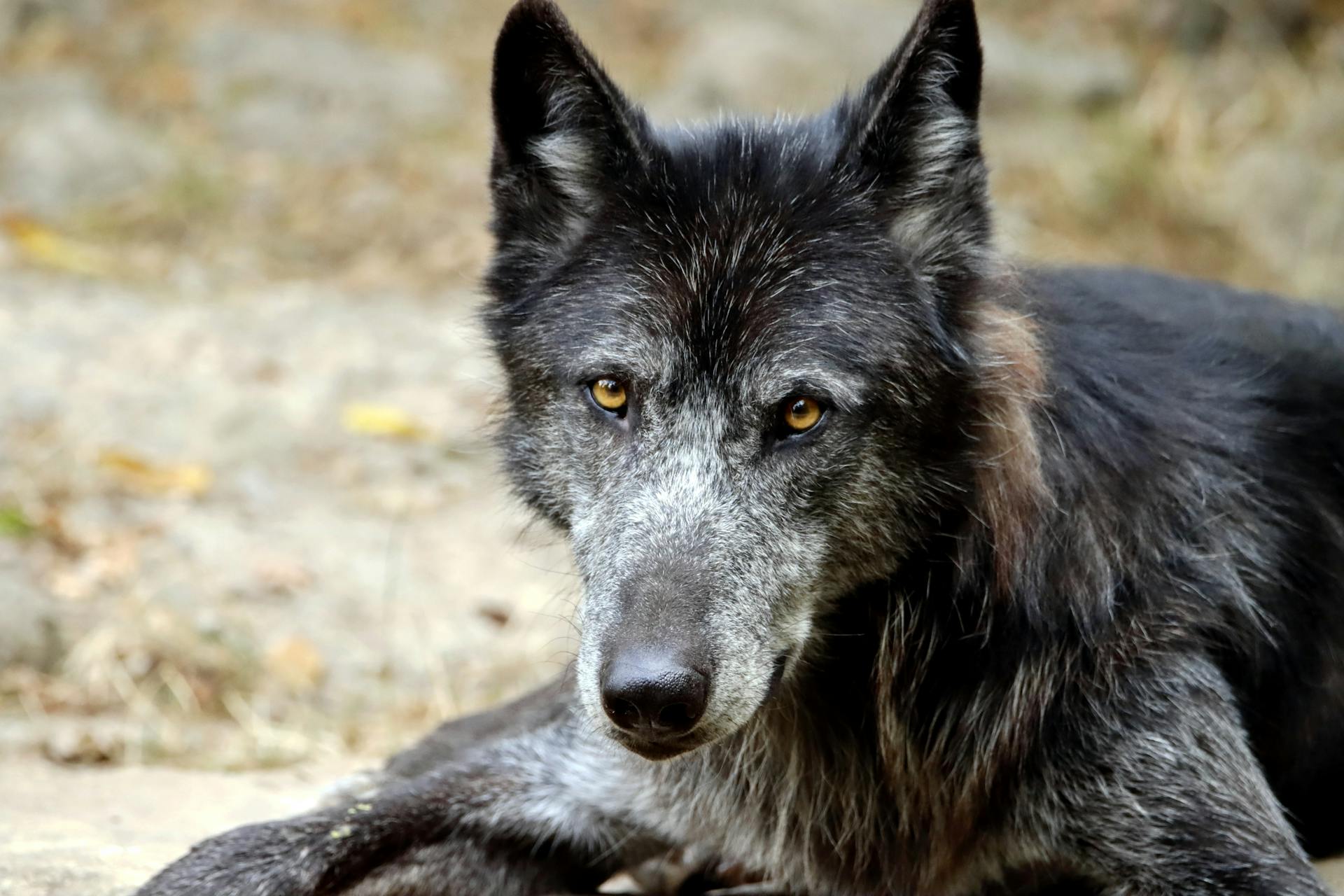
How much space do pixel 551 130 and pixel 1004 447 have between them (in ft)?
4.54

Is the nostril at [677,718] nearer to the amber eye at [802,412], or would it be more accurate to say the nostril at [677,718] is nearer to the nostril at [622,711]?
the nostril at [622,711]

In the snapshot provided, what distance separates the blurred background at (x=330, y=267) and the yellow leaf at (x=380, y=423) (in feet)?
0.09

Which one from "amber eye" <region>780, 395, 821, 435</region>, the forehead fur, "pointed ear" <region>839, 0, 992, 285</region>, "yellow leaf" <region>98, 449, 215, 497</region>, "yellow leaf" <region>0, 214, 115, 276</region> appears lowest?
"yellow leaf" <region>98, 449, 215, 497</region>

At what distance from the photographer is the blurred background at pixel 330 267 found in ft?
21.6

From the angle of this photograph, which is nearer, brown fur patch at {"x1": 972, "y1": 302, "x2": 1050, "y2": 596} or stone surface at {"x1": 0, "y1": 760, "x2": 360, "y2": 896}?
brown fur patch at {"x1": 972, "y1": 302, "x2": 1050, "y2": 596}

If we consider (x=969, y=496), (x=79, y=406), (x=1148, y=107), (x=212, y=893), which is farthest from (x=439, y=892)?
(x=1148, y=107)

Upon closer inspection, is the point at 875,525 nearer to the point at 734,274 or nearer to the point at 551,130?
the point at 734,274

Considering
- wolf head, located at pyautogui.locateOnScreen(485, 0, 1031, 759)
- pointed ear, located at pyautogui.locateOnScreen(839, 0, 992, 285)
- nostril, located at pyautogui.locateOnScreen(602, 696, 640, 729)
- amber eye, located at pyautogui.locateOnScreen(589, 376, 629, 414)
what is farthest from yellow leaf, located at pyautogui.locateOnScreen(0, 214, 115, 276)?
nostril, located at pyautogui.locateOnScreen(602, 696, 640, 729)

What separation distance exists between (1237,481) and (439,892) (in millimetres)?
2452

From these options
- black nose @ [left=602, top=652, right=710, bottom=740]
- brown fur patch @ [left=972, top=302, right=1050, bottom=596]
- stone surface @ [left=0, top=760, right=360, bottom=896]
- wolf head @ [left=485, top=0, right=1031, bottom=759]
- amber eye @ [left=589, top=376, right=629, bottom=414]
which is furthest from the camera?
stone surface @ [left=0, top=760, right=360, bottom=896]

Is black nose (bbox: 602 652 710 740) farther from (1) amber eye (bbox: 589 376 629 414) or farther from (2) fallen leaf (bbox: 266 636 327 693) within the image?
A: (2) fallen leaf (bbox: 266 636 327 693)

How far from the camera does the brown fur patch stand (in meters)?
3.79

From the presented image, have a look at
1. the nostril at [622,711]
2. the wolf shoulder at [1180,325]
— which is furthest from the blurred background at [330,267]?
the wolf shoulder at [1180,325]

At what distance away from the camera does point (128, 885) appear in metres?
4.04
